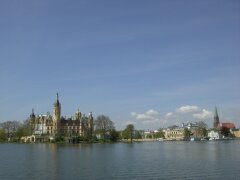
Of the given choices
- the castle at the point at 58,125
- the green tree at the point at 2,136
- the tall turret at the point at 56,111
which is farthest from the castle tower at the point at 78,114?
the green tree at the point at 2,136

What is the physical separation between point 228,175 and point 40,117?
144 m

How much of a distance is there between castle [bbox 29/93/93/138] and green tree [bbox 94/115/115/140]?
6.96 metres

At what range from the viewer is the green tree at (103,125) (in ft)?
513

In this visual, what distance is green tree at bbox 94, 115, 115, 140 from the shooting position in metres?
156

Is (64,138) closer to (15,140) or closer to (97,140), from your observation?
(97,140)

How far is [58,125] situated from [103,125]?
24883 mm

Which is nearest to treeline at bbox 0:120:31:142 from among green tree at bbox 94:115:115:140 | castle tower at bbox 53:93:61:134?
castle tower at bbox 53:93:61:134

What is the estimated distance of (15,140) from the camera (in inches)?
6506

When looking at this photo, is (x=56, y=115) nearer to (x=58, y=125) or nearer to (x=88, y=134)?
(x=58, y=125)

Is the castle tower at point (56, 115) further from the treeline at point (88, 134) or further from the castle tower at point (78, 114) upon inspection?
the castle tower at point (78, 114)

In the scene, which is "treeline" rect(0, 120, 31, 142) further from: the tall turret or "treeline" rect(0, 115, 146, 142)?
the tall turret

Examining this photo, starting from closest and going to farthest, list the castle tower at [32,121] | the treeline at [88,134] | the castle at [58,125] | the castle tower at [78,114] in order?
1. the treeline at [88,134]
2. the castle at [58,125]
3. the castle tower at [32,121]
4. the castle tower at [78,114]

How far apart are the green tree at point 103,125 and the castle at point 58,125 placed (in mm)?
6956

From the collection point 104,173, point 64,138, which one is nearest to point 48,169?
point 104,173
